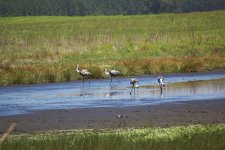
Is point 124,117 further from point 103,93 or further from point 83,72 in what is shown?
point 83,72

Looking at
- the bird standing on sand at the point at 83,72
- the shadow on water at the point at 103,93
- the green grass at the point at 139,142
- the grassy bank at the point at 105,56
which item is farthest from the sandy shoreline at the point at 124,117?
the grassy bank at the point at 105,56

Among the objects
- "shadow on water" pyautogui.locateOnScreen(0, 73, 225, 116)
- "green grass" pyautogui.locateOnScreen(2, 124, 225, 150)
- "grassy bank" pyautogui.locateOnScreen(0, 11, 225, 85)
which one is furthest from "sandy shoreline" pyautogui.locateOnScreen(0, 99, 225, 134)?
"grassy bank" pyautogui.locateOnScreen(0, 11, 225, 85)

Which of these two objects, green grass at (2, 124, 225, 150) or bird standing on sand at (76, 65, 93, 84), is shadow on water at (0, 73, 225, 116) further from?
green grass at (2, 124, 225, 150)

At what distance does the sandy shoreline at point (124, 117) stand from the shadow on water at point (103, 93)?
4.41 feet

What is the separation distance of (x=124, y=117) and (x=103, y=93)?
7804 millimetres

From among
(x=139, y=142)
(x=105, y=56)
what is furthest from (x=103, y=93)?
(x=105, y=56)

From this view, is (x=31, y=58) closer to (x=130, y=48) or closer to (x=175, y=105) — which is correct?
(x=130, y=48)

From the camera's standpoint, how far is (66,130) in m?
18.4

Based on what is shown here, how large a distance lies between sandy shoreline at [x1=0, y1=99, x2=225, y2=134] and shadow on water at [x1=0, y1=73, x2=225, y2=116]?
1.34 m

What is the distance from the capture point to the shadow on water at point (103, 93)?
974 inches

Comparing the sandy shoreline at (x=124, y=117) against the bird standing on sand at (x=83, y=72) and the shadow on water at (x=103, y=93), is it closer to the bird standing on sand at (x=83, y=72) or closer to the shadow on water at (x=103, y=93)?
the shadow on water at (x=103, y=93)

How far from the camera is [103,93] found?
92.8 ft

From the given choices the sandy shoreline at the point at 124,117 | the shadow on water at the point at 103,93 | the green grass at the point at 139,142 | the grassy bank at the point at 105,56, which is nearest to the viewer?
the green grass at the point at 139,142

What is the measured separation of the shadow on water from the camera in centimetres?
2475
